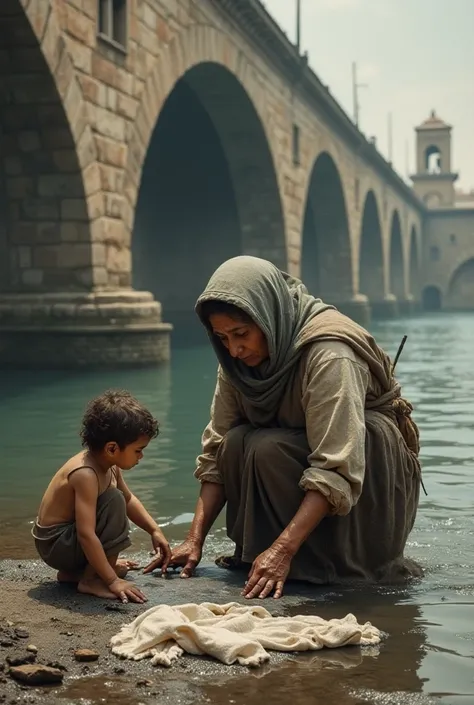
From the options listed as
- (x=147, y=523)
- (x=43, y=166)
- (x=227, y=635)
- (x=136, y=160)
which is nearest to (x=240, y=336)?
(x=147, y=523)

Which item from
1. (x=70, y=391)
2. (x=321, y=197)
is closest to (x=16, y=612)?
(x=70, y=391)

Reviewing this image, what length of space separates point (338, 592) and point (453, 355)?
14.5 m

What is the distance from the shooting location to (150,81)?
13.7 metres

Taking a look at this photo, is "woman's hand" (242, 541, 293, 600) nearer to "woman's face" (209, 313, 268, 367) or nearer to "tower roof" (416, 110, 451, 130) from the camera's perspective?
"woman's face" (209, 313, 268, 367)

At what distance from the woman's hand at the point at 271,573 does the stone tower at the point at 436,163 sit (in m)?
63.6

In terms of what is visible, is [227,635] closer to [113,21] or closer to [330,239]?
[113,21]

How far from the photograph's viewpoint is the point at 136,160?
43.7ft

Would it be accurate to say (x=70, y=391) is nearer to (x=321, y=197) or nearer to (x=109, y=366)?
(x=109, y=366)

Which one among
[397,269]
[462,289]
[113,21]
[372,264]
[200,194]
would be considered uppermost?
[113,21]

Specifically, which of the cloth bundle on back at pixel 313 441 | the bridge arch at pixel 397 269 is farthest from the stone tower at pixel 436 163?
the cloth bundle on back at pixel 313 441

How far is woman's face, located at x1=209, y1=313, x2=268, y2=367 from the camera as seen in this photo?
3.52 metres

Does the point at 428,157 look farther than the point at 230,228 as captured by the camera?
Yes

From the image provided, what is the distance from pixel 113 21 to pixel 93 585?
10.5 meters

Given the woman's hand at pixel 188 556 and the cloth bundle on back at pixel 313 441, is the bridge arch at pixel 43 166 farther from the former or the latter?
the woman's hand at pixel 188 556
